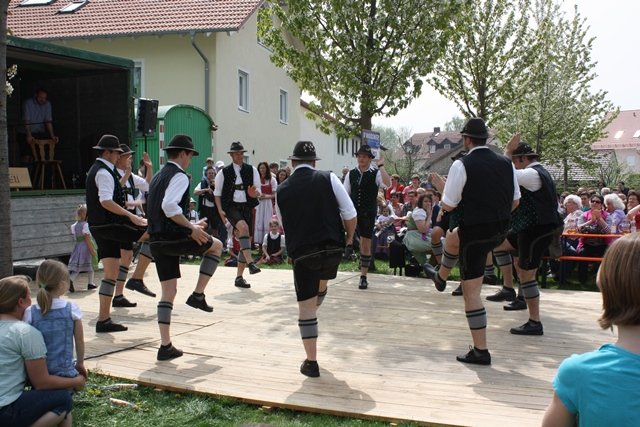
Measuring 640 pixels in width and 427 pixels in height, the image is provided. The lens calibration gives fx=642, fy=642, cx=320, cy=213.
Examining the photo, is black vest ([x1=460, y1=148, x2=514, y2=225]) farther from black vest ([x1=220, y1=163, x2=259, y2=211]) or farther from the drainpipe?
the drainpipe

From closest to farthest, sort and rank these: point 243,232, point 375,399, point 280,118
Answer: point 375,399 → point 243,232 → point 280,118

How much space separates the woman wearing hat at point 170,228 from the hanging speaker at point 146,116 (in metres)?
7.04

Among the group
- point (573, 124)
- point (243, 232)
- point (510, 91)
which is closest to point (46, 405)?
point (243, 232)

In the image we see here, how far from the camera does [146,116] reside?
12414 millimetres

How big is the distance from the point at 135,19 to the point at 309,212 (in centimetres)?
1817

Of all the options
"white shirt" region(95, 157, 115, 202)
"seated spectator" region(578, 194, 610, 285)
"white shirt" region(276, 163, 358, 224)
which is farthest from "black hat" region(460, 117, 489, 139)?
"seated spectator" region(578, 194, 610, 285)

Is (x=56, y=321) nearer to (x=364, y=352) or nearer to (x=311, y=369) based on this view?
(x=311, y=369)

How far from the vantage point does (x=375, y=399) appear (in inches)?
180

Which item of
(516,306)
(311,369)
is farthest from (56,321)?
(516,306)

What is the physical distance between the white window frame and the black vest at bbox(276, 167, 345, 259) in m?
18.7

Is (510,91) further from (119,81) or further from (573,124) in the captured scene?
(119,81)

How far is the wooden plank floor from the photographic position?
4.52 metres

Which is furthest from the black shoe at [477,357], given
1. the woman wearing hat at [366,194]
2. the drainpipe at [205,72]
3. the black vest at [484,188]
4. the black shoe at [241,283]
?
the drainpipe at [205,72]

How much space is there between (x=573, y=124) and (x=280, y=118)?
12776 mm
